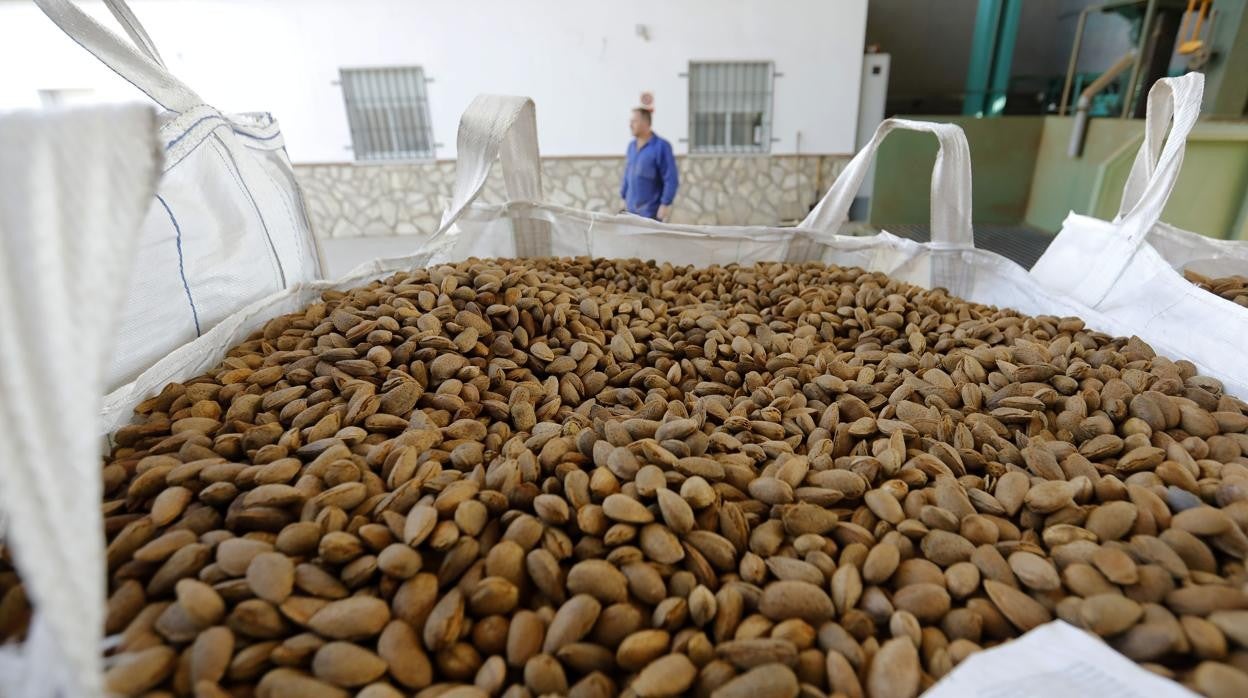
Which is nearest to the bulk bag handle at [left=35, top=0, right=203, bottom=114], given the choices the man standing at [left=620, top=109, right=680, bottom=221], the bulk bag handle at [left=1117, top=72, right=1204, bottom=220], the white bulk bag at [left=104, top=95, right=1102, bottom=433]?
the white bulk bag at [left=104, top=95, right=1102, bottom=433]

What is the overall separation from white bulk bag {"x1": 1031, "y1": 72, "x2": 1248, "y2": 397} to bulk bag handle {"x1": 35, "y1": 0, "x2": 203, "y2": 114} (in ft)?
5.12

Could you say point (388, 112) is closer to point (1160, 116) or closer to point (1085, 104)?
point (1085, 104)

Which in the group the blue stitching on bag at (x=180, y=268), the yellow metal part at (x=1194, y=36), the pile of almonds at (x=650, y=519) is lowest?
the pile of almonds at (x=650, y=519)

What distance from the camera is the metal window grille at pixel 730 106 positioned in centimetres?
416

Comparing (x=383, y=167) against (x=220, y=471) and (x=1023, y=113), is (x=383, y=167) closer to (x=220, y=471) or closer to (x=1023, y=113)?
(x=220, y=471)

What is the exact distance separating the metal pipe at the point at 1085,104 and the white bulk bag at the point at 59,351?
3554 mm

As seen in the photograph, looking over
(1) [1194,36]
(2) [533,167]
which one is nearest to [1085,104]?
(1) [1194,36]

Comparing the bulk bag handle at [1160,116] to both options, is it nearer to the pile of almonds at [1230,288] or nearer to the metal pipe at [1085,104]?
the pile of almonds at [1230,288]

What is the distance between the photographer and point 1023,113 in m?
4.96

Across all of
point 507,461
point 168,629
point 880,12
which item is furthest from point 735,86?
point 168,629

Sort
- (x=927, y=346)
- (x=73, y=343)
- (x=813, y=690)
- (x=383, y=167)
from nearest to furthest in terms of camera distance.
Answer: (x=73, y=343)
(x=813, y=690)
(x=927, y=346)
(x=383, y=167)

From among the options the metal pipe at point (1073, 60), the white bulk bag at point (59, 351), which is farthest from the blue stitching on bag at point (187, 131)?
the metal pipe at point (1073, 60)

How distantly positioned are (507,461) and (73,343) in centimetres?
41

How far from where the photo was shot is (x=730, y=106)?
4.27m
